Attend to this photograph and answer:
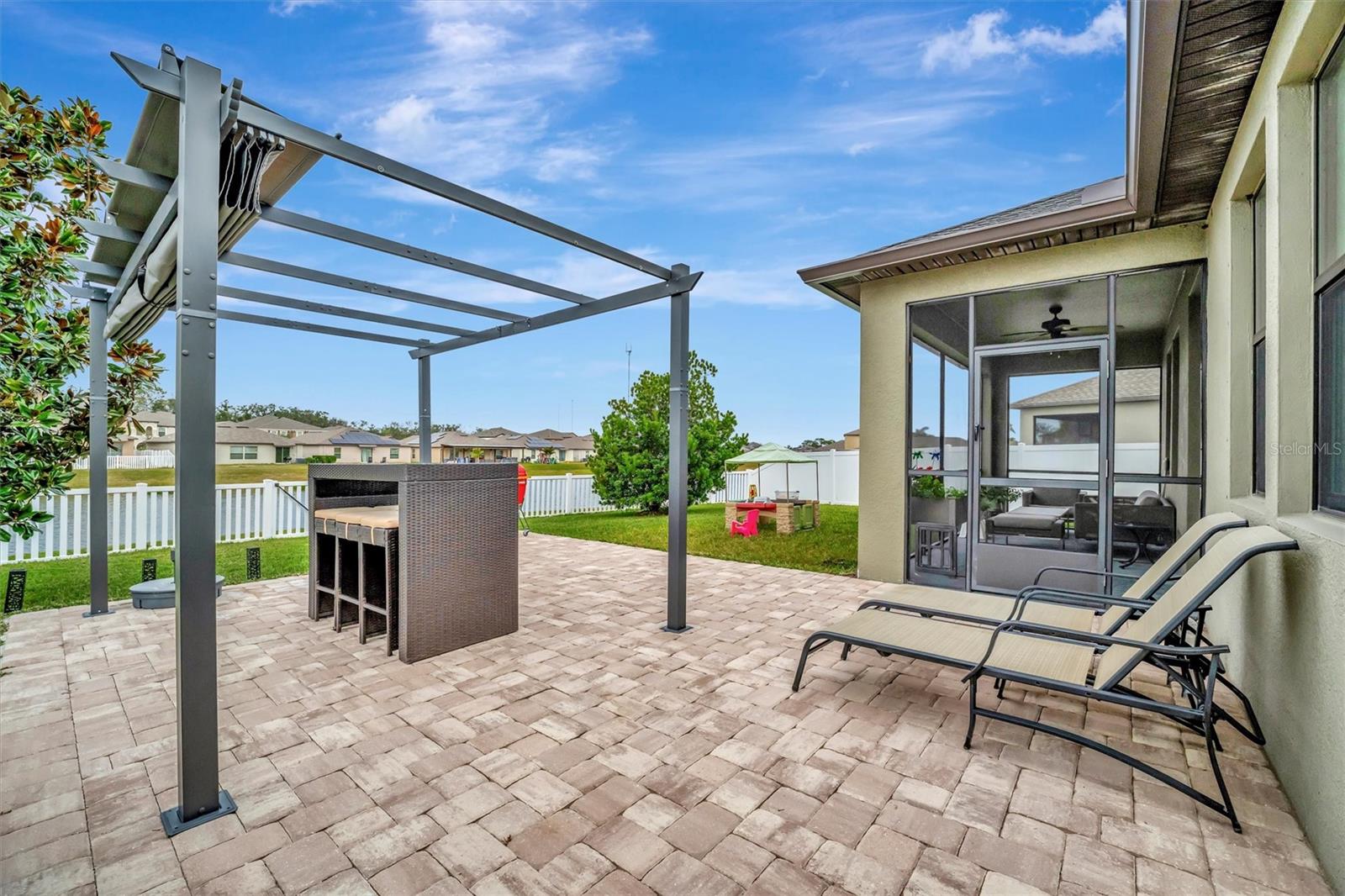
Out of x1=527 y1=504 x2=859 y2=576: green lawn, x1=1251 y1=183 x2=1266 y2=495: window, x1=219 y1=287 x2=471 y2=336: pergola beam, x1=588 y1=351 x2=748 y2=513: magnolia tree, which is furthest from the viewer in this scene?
x1=588 y1=351 x2=748 y2=513: magnolia tree

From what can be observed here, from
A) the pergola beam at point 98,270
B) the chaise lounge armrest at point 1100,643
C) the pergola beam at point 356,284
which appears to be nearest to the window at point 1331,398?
the chaise lounge armrest at point 1100,643

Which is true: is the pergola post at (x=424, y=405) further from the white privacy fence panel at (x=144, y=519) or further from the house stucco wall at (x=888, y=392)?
the house stucco wall at (x=888, y=392)

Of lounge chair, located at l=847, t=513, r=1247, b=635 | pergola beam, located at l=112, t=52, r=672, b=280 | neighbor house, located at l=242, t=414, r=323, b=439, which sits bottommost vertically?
lounge chair, located at l=847, t=513, r=1247, b=635

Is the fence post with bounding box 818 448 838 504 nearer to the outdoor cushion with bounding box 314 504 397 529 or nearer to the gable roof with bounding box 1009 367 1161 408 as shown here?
the gable roof with bounding box 1009 367 1161 408

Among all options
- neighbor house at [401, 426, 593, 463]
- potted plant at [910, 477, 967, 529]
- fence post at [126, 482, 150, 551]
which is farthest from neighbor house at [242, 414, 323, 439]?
potted plant at [910, 477, 967, 529]

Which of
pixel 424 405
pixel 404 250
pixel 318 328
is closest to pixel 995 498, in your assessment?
pixel 404 250

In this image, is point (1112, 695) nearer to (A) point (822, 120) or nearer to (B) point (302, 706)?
(B) point (302, 706)

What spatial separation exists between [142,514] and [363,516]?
17.7 feet

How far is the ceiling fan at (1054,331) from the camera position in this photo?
5.00 meters

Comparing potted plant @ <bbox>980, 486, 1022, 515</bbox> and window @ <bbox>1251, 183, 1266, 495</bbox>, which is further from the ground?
window @ <bbox>1251, 183, 1266, 495</bbox>

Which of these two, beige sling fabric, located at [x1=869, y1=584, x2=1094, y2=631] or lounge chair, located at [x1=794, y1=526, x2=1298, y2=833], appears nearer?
lounge chair, located at [x1=794, y1=526, x2=1298, y2=833]

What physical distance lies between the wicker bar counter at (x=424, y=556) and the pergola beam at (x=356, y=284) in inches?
58.6

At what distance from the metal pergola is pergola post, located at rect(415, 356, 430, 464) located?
217 centimetres

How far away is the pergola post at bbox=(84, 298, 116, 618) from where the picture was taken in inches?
175
